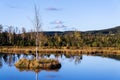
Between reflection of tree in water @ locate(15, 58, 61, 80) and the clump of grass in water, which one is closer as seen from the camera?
reflection of tree in water @ locate(15, 58, 61, 80)

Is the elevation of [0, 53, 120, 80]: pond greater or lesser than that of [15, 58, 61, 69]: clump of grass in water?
lesser

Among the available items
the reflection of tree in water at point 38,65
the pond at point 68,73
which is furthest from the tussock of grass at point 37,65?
the pond at point 68,73

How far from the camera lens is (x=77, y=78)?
81.3 feet

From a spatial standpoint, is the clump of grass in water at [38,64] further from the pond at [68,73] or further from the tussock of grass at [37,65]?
the pond at [68,73]

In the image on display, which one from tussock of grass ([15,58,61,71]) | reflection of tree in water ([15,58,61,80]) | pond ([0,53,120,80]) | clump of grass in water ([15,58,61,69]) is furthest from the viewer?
clump of grass in water ([15,58,61,69])

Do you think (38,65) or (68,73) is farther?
(38,65)

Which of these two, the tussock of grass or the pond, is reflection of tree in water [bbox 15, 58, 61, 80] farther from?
the pond

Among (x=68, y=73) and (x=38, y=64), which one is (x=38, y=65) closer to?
(x=38, y=64)

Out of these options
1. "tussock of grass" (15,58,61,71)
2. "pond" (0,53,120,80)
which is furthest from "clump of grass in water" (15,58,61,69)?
"pond" (0,53,120,80)

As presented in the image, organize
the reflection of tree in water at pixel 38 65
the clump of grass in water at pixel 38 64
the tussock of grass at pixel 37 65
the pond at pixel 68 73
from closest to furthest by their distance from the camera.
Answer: the pond at pixel 68 73, the reflection of tree in water at pixel 38 65, the tussock of grass at pixel 37 65, the clump of grass in water at pixel 38 64

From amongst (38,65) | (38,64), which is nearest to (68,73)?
(38,65)

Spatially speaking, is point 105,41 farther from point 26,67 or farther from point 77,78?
point 77,78

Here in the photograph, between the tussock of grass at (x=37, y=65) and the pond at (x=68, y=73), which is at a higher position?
the tussock of grass at (x=37, y=65)

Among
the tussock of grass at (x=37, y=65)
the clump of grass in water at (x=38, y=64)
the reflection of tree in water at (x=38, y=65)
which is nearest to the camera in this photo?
the reflection of tree in water at (x=38, y=65)
